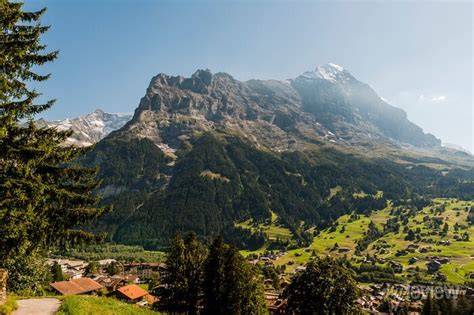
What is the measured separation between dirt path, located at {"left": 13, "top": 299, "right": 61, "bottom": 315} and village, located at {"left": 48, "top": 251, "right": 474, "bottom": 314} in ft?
107

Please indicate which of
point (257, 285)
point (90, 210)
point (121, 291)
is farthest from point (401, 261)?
point (90, 210)

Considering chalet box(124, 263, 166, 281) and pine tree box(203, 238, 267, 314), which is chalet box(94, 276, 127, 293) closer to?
chalet box(124, 263, 166, 281)

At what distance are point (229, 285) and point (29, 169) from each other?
109 ft

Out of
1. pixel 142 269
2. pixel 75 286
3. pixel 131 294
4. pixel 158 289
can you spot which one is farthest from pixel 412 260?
pixel 158 289

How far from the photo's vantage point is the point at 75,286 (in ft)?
289

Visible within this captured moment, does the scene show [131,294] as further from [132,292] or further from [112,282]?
[112,282]

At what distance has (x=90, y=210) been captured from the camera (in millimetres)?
24000

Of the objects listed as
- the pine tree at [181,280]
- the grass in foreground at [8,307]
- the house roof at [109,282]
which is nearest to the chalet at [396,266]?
the house roof at [109,282]

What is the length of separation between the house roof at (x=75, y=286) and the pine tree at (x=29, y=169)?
68.1 m

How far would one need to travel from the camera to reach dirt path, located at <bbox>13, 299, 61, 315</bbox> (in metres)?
17.9

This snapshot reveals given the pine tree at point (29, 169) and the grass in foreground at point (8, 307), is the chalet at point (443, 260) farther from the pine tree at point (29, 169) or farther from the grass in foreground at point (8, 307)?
the grass in foreground at point (8, 307)

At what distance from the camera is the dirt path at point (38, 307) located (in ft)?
58.9

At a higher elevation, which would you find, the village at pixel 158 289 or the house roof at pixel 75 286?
the house roof at pixel 75 286

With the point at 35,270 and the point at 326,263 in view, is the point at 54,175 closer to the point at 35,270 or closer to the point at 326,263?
the point at 326,263
